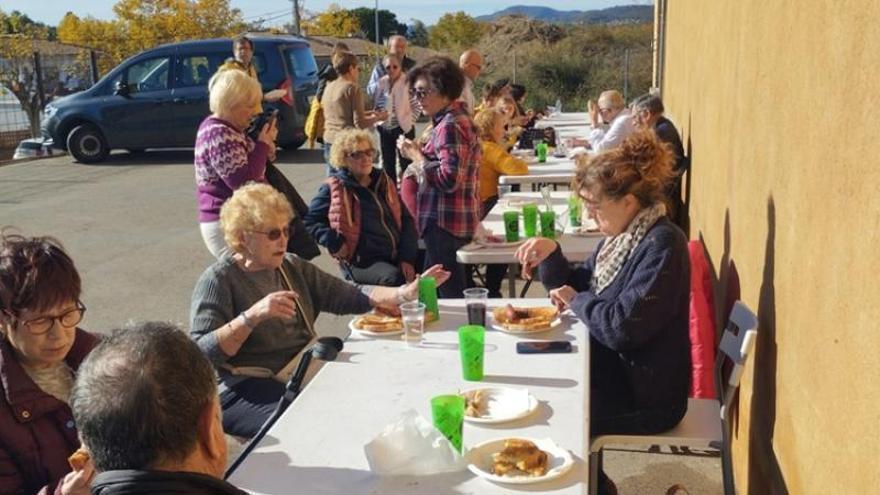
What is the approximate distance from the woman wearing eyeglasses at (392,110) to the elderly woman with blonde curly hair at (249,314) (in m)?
6.10

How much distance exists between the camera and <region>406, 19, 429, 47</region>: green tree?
5281 cm

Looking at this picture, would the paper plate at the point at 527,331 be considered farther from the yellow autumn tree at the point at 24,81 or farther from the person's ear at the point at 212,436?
the yellow autumn tree at the point at 24,81

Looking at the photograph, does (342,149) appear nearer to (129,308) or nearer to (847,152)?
(129,308)

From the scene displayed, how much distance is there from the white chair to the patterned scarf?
0.43 meters

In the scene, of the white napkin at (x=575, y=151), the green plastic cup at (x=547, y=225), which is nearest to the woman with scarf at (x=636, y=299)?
the green plastic cup at (x=547, y=225)

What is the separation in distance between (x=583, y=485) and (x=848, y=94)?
1085 millimetres

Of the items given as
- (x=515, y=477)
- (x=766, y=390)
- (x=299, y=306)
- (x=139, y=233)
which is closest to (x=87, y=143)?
(x=139, y=233)

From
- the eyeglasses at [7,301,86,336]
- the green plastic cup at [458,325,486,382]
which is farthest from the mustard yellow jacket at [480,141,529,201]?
the eyeglasses at [7,301,86,336]

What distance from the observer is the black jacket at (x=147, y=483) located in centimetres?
147

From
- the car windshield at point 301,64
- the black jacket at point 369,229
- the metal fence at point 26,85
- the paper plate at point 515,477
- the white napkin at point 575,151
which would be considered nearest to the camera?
the paper plate at point 515,477

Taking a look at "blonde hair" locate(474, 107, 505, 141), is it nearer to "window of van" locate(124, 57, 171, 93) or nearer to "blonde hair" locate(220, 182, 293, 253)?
"blonde hair" locate(220, 182, 293, 253)

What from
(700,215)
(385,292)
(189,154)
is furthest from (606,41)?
(385,292)

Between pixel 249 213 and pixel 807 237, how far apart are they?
6.24 feet

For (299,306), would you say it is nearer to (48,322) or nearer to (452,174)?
(48,322)
